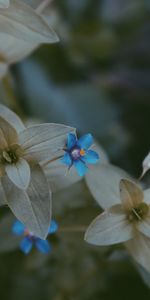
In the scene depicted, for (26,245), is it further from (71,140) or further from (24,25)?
(24,25)

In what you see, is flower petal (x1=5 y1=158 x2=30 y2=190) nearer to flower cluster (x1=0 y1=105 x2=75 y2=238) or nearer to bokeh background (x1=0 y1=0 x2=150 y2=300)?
flower cluster (x1=0 y1=105 x2=75 y2=238)

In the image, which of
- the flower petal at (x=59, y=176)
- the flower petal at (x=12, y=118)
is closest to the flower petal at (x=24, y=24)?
the flower petal at (x=12, y=118)

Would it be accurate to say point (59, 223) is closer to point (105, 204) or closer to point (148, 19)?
point (105, 204)

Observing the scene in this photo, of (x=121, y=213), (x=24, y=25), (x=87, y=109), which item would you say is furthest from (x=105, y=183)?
(x=87, y=109)

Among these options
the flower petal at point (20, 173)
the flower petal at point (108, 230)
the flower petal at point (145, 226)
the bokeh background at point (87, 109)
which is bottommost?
the bokeh background at point (87, 109)

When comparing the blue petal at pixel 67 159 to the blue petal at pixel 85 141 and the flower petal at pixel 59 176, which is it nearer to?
the blue petal at pixel 85 141

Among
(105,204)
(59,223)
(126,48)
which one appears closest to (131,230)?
(105,204)
